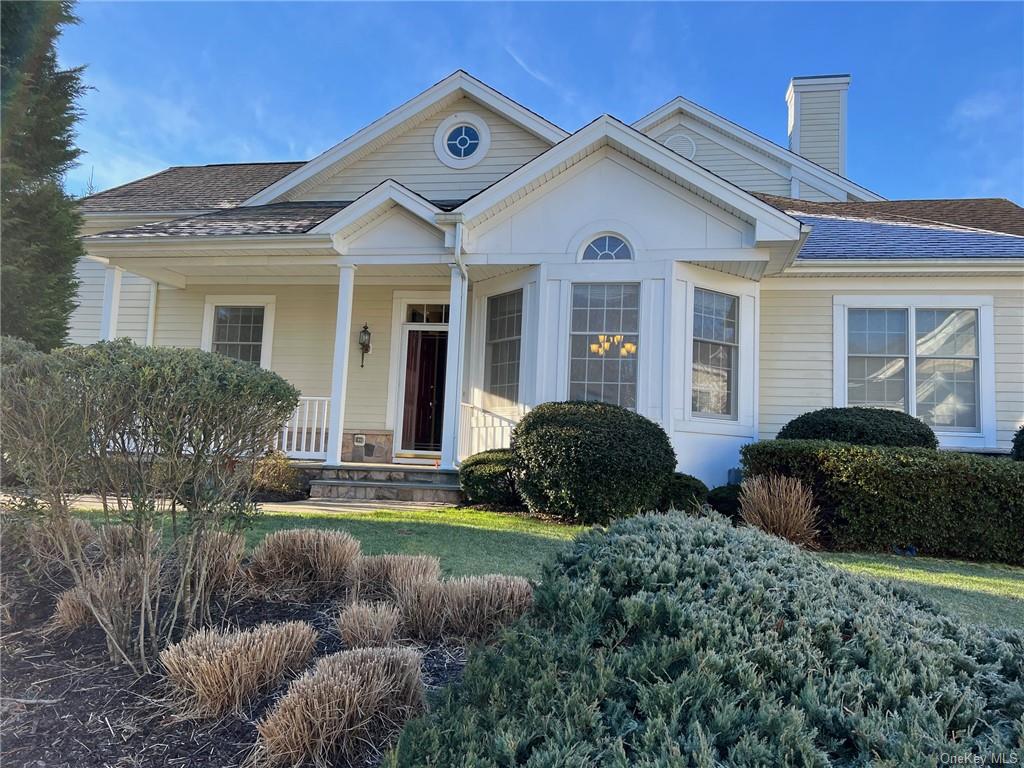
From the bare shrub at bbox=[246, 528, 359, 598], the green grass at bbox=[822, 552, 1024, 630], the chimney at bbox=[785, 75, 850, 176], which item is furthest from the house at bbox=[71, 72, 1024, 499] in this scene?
the bare shrub at bbox=[246, 528, 359, 598]

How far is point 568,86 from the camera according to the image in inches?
594

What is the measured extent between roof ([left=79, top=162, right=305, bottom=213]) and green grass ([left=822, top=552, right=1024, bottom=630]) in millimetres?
12267

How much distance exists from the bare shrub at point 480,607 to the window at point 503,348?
6.18 metres

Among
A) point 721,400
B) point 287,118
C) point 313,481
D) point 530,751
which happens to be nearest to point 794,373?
point 721,400

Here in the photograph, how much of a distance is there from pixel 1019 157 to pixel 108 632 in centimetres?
1435

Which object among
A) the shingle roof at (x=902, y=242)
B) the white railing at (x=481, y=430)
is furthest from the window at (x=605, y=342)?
the shingle roof at (x=902, y=242)

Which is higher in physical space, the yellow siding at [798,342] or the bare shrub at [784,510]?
the yellow siding at [798,342]

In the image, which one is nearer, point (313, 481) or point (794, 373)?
point (313, 481)

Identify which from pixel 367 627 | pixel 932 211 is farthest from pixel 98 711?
pixel 932 211

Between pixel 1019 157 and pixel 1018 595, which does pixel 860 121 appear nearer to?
pixel 1019 157

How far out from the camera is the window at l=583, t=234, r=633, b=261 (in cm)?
902

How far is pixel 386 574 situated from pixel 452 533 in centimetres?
231

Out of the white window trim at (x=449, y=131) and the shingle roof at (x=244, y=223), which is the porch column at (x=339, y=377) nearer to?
the shingle roof at (x=244, y=223)

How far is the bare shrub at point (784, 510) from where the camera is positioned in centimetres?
659
